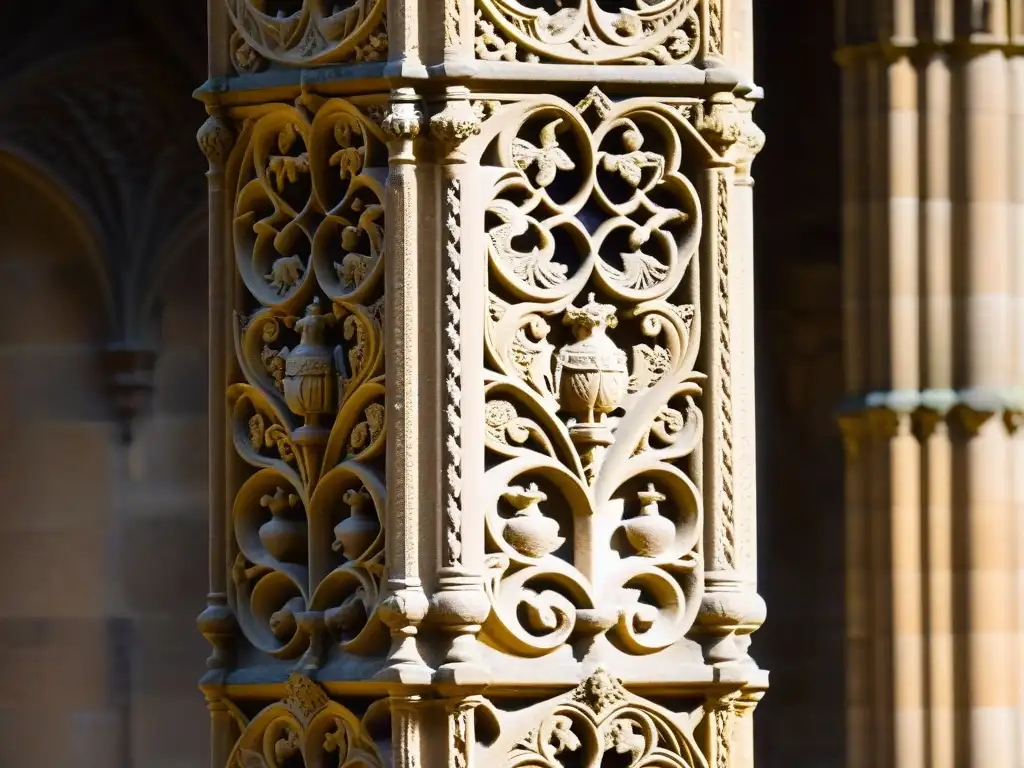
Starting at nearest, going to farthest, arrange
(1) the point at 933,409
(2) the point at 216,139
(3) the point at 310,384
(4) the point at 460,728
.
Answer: (4) the point at 460,728 < (3) the point at 310,384 < (2) the point at 216,139 < (1) the point at 933,409

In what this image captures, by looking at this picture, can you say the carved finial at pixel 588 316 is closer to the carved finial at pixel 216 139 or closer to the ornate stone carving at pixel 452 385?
the ornate stone carving at pixel 452 385

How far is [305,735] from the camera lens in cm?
218

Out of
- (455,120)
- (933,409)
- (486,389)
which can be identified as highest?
(455,120)

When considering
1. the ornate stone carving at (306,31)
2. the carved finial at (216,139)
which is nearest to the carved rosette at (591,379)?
the ornate stone carving at (306,31)

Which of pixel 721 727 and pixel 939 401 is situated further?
pixel 939 401

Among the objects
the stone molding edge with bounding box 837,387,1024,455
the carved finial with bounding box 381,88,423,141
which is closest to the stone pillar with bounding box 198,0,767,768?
the carved finial with bounding box 381,88,423,141

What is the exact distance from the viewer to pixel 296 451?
2.22 meters

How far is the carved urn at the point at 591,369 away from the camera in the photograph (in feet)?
7.12

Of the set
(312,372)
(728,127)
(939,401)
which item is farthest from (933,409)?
(312,372)

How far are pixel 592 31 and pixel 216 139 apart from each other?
33 centimetres

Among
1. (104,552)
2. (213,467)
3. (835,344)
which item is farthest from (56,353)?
(213,467)

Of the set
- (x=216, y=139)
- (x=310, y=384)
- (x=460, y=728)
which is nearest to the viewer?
(x=460, y=728)

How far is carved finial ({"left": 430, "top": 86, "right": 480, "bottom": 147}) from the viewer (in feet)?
6.98

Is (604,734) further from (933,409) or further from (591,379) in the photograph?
(933,409)
